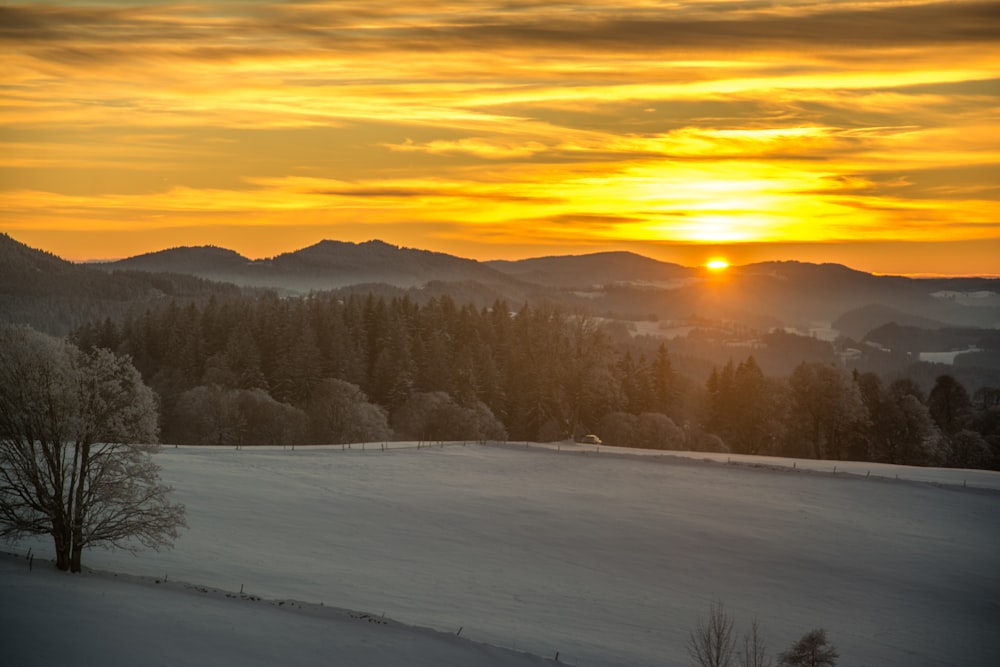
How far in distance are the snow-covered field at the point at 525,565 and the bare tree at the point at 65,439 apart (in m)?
1.70

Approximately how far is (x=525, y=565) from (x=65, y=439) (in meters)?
19.8

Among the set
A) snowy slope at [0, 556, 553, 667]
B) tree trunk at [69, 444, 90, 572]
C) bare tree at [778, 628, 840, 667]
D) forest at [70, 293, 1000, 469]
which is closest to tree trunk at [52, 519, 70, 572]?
tree trunk at [69, 444, 90, 572]

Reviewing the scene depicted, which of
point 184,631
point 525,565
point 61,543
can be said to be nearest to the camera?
point 184,631

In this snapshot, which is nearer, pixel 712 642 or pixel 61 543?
pixel 61 543

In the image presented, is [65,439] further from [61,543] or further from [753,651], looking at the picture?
[753,651]

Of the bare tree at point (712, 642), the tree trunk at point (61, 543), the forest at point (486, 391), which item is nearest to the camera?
the bare tree at point (712, 642)

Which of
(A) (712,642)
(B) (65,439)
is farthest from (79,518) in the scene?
(A) (712,642)

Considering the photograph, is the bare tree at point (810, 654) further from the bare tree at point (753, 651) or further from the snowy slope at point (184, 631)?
the snowy slope at point (184, 631)

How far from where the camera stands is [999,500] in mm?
58125

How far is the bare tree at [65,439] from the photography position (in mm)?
30219

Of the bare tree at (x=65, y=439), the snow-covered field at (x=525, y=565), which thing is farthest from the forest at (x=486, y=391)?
the bare tree at (x=65, y=439)

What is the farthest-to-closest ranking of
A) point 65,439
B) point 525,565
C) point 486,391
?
point 486,391 < point 525,565 < point 65,439

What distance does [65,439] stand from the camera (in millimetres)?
30734

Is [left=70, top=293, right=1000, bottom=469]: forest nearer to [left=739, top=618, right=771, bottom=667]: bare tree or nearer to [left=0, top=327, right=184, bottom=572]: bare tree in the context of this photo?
[left=0, top=327, right=184, bottom=572]: bare tree
